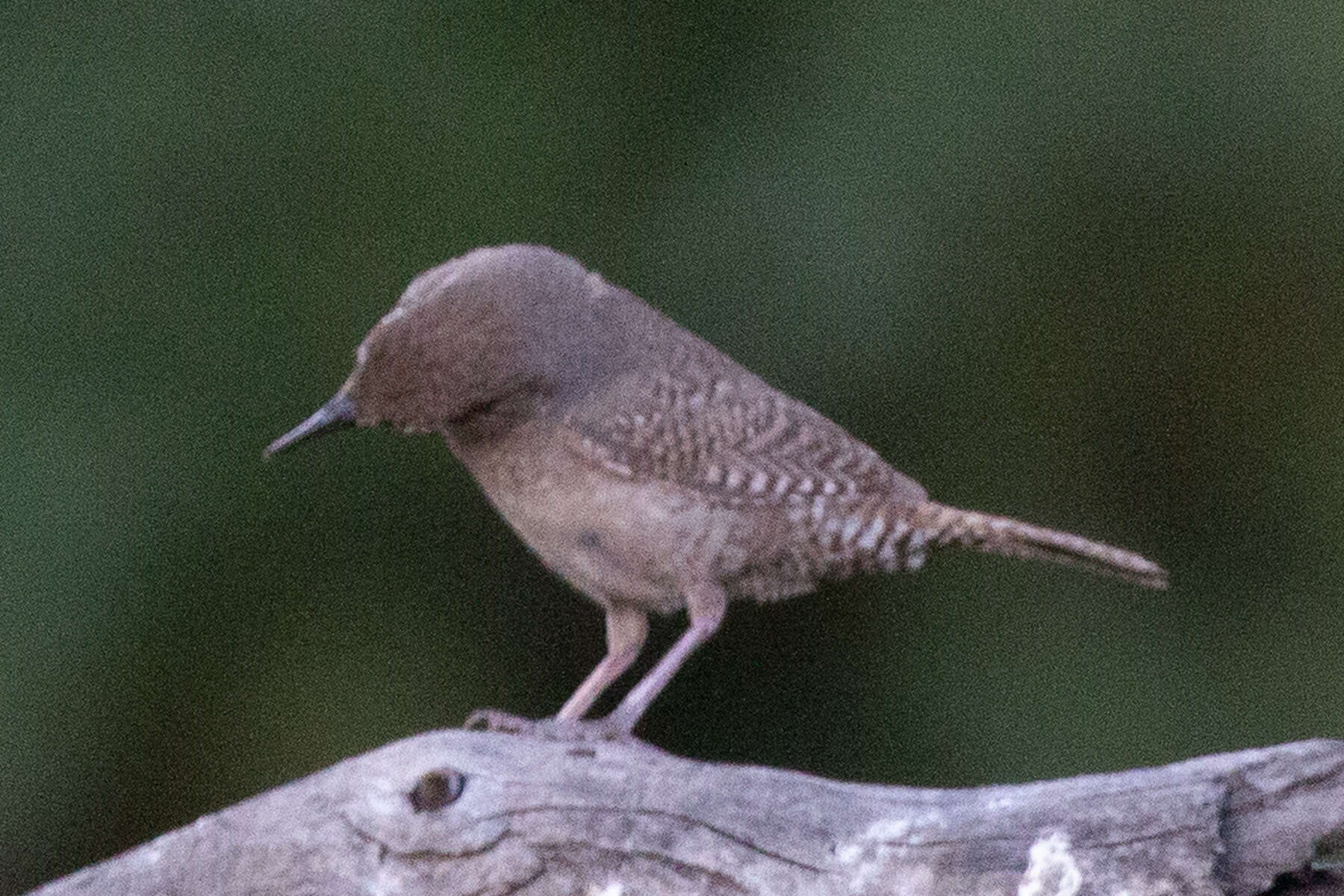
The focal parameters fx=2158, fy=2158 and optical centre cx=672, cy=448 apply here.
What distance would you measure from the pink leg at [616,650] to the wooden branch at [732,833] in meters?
0.74

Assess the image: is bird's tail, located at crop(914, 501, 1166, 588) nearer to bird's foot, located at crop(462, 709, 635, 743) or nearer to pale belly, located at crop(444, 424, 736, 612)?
pale belly, located at crop(444, 424, 736, 612)

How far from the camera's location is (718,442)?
309 centimetres

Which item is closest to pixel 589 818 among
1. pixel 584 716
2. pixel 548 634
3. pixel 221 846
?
pixel 221 846

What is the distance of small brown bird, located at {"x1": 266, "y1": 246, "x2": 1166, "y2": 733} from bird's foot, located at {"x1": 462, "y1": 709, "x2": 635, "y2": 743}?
2 cm

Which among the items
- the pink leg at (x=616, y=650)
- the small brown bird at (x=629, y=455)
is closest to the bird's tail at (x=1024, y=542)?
the small brown bird at (x=629, y=455)

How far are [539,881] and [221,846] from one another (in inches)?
14.7

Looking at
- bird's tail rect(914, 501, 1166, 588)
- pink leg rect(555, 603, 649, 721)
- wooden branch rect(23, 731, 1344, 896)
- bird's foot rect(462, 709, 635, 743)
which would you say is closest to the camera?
wooden branch rect(23, 731, 1344, 896)

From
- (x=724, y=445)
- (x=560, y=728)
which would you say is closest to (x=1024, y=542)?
(x=724, y=445)

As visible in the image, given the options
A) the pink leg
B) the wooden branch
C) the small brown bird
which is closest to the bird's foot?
the small brown bird

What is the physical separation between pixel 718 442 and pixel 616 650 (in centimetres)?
43

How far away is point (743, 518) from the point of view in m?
3.07

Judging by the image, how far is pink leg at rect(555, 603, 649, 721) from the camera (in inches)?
131

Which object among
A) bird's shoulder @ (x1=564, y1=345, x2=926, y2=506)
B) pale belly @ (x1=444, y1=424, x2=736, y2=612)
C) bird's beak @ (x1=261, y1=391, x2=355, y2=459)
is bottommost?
bird's beak @ (x1=261, y1=391, x2=355, y2=459)

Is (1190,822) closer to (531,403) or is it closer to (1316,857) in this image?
(1316,857)
